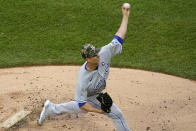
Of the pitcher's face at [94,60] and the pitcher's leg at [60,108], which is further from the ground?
the pitcher's face at [94,60]

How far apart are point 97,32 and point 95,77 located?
238 inches

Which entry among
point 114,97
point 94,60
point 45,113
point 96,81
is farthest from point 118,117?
point 114,97

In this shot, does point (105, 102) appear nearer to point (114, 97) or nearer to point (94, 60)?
point (94, 60)

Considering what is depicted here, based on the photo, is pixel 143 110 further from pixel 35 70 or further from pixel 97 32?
pixel 97 32

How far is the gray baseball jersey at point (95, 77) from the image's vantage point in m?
4.44

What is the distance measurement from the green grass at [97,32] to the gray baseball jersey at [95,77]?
3.85 metres

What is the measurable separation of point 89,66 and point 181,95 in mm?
3050

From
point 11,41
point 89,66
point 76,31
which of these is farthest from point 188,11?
point 89,66

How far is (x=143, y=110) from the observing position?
20.2 ft

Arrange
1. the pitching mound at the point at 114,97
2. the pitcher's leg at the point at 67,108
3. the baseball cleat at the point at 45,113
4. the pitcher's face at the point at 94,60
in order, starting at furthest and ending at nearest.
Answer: the pitching mound at the point at 114,97 < the baseball cleat at the point at 45,113 < the pitcher's leg at the point at 67,108 < the pitcher's face at the point at 94,60

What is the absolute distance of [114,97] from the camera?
6.65 m

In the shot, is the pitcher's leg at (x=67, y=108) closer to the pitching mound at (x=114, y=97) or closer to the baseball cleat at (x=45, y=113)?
the baseball cleat at (x=45, y=113)

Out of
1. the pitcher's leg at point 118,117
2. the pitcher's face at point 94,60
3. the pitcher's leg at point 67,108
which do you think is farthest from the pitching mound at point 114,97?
the pitcher's face at point 94,60

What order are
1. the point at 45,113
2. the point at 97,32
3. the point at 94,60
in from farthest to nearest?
the point at 97,32
the point at 45,113
the point at 94,60
